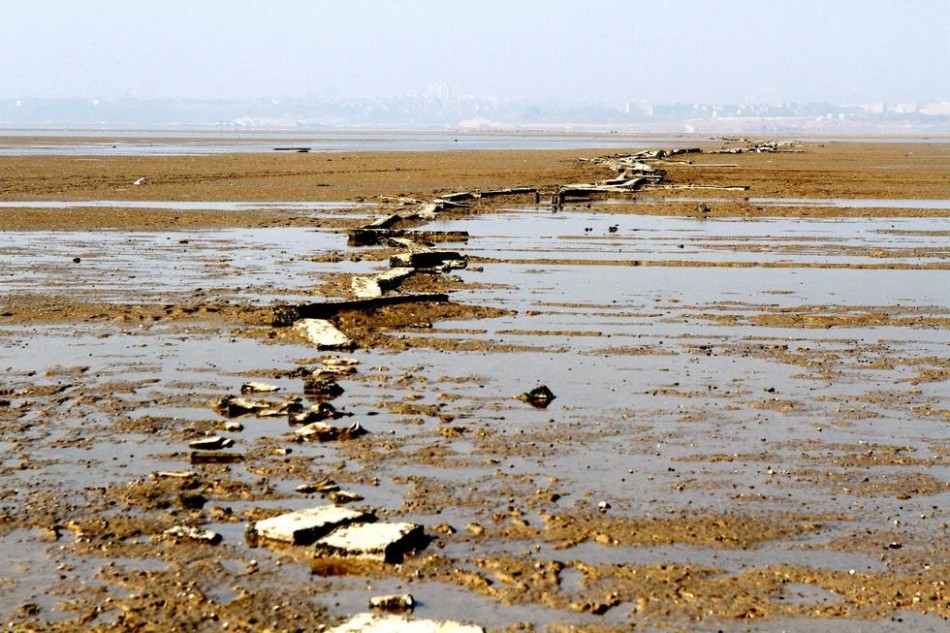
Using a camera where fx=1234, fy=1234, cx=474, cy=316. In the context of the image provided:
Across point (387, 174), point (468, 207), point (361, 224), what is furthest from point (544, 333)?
point (387, 174)

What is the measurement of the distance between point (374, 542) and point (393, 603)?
74 cm

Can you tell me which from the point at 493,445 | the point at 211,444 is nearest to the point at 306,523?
the point at 211,444

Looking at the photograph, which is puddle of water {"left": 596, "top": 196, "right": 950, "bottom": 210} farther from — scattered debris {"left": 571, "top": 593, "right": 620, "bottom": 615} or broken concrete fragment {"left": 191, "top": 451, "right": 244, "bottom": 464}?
scattered debris {"left": 571, "top": 593, "right": 620, "bottom": 615}

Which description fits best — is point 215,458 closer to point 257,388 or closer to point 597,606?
point 257,388

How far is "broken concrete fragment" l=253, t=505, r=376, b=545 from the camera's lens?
7.02 meters

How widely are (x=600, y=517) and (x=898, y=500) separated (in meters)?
1.97

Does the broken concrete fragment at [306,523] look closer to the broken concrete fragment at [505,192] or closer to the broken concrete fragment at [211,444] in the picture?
the broken concrete fragment at [211,444]

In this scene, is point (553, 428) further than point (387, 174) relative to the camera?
No

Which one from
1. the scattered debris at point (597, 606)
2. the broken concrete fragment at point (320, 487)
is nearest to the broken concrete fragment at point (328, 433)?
the broken concrete fragment at point (320, 487)

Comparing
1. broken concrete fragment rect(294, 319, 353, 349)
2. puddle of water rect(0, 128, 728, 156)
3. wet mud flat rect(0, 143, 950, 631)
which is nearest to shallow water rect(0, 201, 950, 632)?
wet mud flat rect(0, 143, 950, 631)

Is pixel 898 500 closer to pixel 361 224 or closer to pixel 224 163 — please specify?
pixel 361 224

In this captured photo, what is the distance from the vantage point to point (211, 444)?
898 centimetres

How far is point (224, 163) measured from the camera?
57812mm

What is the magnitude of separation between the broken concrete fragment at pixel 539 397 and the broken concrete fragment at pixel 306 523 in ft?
10.6
